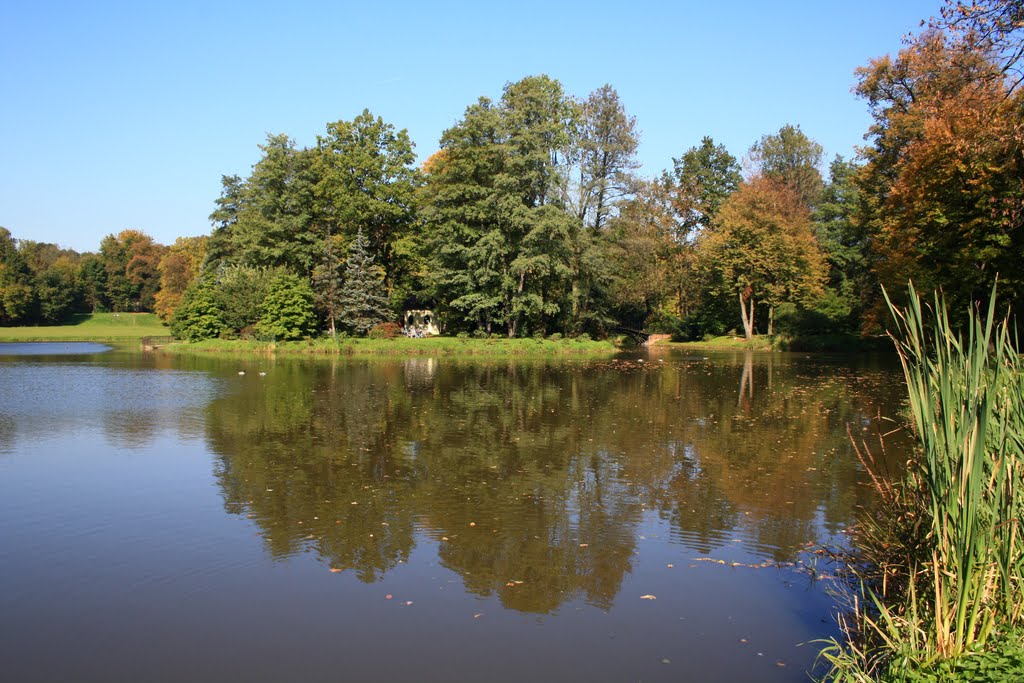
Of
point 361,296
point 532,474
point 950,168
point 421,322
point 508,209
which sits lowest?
point 532,474

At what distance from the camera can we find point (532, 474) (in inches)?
440

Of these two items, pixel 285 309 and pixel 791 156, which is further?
pixel 791 156

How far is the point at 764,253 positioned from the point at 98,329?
203ft

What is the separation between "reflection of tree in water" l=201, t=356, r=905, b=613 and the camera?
7.71m

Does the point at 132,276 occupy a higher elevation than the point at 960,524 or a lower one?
higher

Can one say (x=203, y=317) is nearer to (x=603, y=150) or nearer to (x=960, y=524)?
(x=603, y=150)

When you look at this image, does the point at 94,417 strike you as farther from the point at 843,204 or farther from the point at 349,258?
the point at 843,204

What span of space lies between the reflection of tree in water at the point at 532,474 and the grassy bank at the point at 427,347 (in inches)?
700

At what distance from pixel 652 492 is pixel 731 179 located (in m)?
53.6

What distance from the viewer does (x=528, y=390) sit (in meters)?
22.7

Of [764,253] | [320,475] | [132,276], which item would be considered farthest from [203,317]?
[132,276]

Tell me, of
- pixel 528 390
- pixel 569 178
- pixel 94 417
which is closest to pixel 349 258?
pixel 569 178

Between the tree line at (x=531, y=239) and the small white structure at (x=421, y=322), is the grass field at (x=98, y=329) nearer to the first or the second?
the tree line at (x=531, y=239)

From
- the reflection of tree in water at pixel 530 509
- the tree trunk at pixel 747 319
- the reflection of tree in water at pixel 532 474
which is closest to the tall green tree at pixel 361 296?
the reflection of tree in water at pixel 532 474
